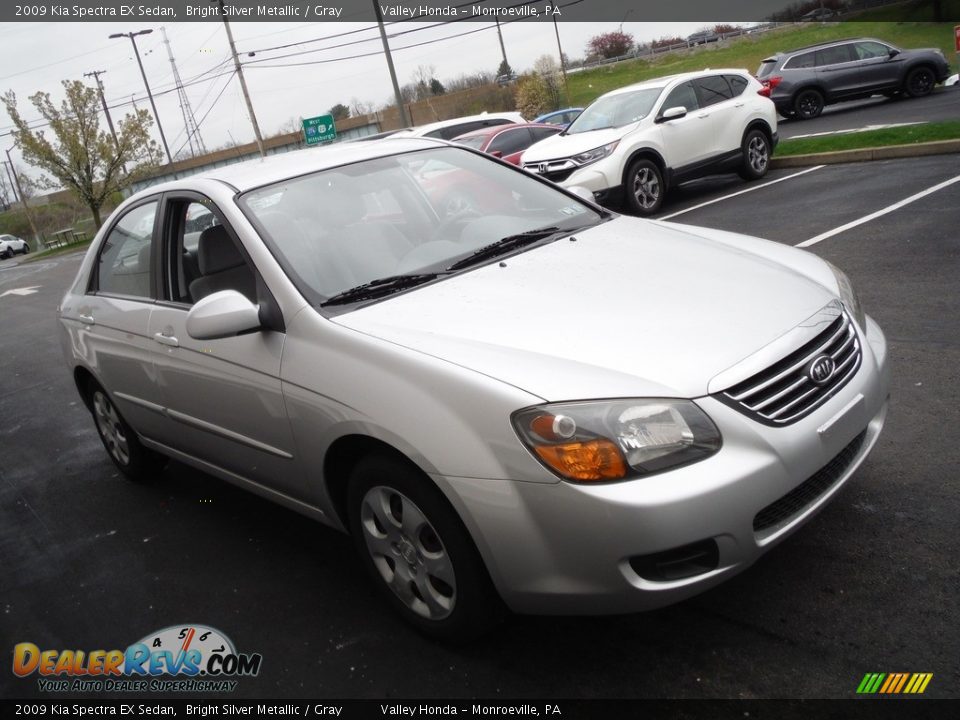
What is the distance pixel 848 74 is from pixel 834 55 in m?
0.66

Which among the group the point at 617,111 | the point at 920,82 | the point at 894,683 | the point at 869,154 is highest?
the point at 617,111

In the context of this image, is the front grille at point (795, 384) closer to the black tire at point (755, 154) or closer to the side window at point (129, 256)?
the side window at point (129, 256)

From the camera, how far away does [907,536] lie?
3119mm

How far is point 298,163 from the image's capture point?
404 centimetres

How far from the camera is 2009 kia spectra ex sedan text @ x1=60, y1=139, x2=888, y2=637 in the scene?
2.50 meters

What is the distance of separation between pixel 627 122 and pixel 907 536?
9.66m

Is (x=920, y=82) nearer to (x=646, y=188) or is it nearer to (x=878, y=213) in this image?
(x=646, y=188)

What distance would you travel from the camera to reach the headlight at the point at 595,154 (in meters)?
11.4

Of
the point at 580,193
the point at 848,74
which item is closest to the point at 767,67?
the point at 848,74

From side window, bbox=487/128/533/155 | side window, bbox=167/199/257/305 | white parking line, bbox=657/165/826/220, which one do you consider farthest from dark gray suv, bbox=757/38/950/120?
side window, bbox=167/199/257/305

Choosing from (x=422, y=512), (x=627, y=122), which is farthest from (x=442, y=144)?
(x=627, y=122)

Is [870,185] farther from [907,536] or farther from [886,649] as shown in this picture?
[886,649]

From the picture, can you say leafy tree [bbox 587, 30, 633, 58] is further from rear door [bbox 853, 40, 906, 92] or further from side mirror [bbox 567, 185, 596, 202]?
side mirror [bbox 567, 185, 596, 202]

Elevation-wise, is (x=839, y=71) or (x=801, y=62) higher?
(x=801, y=62)
